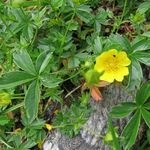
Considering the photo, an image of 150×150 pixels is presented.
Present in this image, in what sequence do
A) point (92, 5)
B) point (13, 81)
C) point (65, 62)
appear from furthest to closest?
point (92, 5), point (65, 62), point (13, 81)

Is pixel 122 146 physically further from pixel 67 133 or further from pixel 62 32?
pixel 62 32

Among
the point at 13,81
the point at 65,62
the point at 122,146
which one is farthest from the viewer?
the point at 65,62

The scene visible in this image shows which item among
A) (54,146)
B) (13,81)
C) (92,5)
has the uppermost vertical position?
(92,5)

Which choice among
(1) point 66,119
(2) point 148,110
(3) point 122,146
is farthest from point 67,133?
(2) point 148,110

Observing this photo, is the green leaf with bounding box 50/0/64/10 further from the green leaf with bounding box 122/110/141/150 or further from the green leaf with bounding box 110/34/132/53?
the green leaf with bounding box 122/110/141/150

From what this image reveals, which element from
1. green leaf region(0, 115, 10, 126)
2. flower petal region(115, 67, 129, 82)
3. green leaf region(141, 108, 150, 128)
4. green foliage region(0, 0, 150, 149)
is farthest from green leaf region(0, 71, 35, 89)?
green leaf region(141, 108, 150, 128)

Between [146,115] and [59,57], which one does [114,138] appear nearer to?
[146,115]
